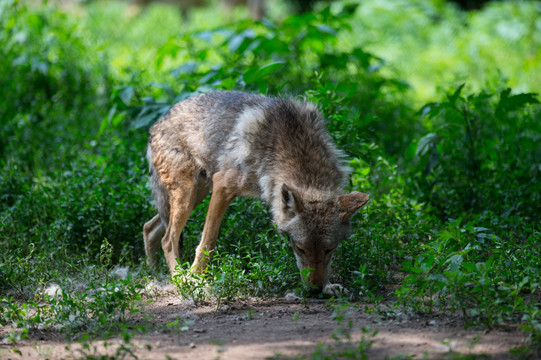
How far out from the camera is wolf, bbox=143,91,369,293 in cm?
536

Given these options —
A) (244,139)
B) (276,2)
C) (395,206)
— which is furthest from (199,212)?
(276,2)

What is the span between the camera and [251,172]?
19.7 feet

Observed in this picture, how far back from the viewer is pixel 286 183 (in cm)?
567

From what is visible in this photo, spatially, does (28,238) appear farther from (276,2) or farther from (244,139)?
(276,2)

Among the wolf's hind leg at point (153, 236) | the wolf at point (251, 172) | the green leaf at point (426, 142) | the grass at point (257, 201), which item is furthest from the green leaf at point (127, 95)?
the green leaf at point (426, 142)

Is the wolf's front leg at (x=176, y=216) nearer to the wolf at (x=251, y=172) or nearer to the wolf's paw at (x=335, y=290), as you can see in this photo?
the wolf at (x=251, y=172)

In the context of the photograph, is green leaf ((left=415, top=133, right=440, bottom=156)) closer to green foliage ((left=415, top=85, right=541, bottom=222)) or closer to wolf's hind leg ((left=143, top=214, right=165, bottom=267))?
green foliage ((left=415, top=85, right=541, bottom=222))

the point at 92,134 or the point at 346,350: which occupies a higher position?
the point at 92,134

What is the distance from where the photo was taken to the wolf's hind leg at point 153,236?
673cm

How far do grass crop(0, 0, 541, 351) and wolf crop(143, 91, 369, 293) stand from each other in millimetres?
298

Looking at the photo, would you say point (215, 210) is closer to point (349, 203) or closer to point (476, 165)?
point (349, 203)

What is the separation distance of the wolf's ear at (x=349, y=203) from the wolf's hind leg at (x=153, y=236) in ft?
7.50

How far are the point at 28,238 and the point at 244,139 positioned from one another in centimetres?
270

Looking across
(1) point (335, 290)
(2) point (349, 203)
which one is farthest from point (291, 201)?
(1) point (335, 290)
